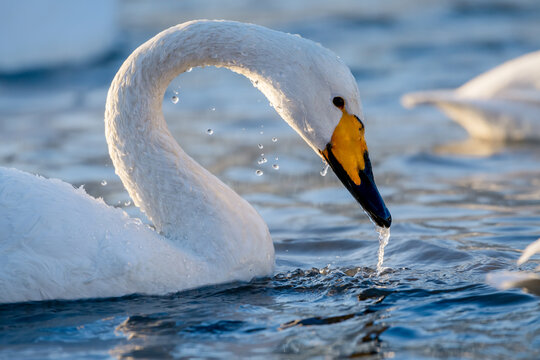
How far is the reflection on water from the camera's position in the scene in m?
4.65

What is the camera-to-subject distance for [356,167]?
Answer: 5.38 m

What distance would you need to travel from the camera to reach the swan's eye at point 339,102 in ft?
17.1

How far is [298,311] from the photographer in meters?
5.09

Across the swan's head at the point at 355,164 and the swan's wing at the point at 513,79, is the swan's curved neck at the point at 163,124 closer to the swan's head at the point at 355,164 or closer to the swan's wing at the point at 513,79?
the swan's head at the point at 355,164

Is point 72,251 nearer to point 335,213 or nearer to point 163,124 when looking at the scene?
point 163,124

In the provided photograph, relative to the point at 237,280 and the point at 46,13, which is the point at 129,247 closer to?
the point at 237,280

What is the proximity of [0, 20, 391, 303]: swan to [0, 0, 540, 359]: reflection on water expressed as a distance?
14 cm

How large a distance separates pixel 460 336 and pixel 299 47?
1735 millimetres

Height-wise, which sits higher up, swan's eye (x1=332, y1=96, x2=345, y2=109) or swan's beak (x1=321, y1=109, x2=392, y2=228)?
swan's eye (x1=332, y1=96, x2=345, y2=109)

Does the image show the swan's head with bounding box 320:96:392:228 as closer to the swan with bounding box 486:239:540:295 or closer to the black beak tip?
the black beak tip

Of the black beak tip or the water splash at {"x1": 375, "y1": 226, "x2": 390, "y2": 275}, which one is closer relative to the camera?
the black beak tip

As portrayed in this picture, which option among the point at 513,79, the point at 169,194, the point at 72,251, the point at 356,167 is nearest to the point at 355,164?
the point at 356,167

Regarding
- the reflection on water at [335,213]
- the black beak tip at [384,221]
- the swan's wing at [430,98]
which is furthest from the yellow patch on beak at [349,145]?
the swan's wing at [430,98]

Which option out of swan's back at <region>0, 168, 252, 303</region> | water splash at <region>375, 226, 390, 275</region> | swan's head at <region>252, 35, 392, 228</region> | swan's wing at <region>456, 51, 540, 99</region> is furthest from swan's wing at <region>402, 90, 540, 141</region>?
swan's back at <region>0, 168, 252, 303</region>
